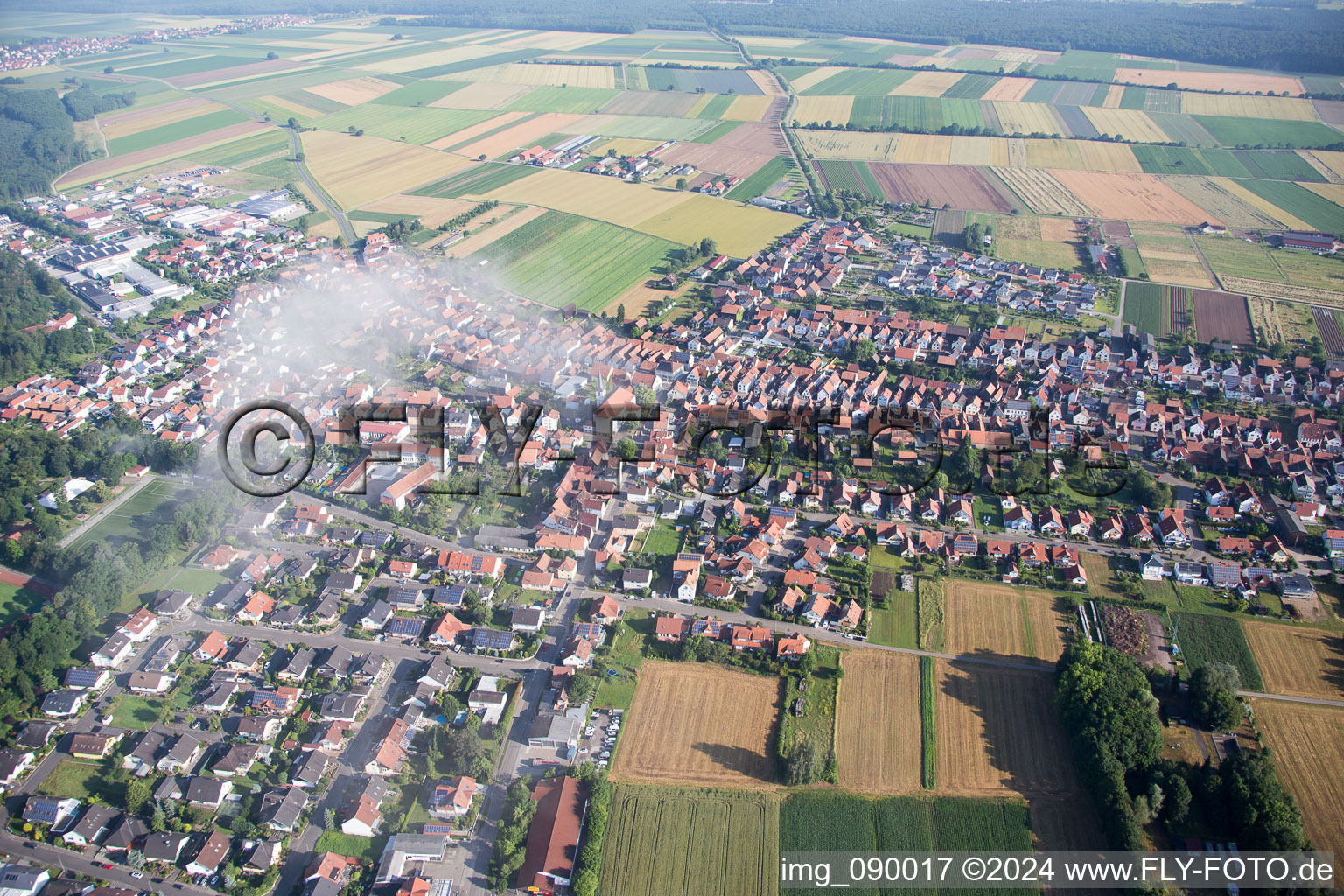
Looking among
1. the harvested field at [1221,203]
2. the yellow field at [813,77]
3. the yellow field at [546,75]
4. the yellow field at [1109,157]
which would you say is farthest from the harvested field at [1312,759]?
the yellow field at [546,75]

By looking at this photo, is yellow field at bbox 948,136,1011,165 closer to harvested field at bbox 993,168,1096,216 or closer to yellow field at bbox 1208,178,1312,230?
harvested field at bbox 993,168,1096,216

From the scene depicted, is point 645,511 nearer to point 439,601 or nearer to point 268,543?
point 439,601

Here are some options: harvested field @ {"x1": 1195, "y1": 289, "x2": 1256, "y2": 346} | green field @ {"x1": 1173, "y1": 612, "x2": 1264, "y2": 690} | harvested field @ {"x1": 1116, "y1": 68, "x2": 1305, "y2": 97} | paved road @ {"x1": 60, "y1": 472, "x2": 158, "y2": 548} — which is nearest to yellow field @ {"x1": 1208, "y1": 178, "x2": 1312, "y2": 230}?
harvested field @ {"x1": 1195, "y1": 289, "x2": 1256, "y2": 346}

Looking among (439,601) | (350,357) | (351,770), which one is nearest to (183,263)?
(350,357)

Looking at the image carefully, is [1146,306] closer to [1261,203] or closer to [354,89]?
[1261,203]

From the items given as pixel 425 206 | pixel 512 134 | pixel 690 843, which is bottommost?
pixel 690 843

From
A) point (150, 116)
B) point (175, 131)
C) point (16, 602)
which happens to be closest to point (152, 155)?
point (175, 131)
